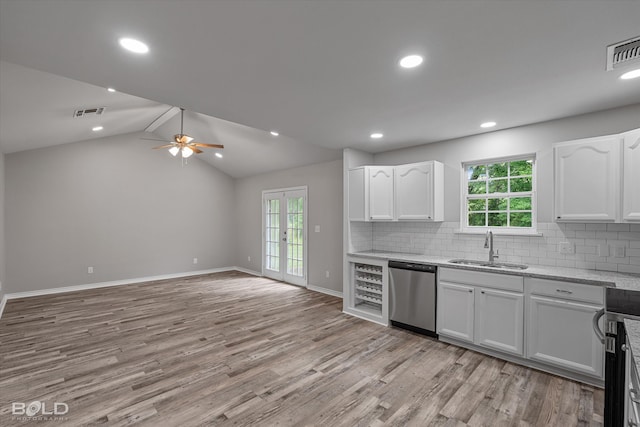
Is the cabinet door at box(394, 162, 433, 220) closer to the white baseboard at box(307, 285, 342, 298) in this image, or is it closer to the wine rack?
the wine rack

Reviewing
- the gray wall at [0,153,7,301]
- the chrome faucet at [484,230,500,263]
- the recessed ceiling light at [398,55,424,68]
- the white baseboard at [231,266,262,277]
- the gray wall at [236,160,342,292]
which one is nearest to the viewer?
the recessed ceiling light at [398,55,424,68]

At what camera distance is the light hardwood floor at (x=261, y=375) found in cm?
220

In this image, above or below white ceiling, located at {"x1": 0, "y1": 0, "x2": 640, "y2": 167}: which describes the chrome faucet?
below

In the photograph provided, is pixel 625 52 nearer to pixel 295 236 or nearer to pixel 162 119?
pixel 295 236

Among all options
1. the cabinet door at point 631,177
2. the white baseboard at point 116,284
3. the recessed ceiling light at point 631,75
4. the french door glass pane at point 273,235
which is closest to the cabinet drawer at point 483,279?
the cabinet door at point 631,177

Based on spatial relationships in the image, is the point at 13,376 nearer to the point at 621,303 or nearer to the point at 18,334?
the point at 18,334

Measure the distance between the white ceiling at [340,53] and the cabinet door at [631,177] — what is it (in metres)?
0.42

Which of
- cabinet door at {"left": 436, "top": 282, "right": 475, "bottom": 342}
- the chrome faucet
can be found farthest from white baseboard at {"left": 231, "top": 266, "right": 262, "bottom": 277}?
the chrome faucet

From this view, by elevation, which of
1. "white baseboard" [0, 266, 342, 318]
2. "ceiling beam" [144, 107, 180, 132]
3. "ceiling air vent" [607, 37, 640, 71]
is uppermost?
"ceiling beam" [144, 107, 180, 132]

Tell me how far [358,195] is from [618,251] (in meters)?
2.81

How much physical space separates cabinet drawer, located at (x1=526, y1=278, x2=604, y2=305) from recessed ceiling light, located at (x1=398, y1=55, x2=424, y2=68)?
89.4 inches

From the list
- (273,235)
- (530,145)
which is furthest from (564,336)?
(273,235)

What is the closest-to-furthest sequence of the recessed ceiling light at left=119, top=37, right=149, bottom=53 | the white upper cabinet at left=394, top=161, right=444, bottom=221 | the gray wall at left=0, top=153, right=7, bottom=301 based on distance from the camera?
1. the recessed ceiling light at left=119, top=37, right=149, bottom=53
2. the white upper cabinet at left=394, top=161, right=444, bottom=221
3. the gray wall at left=0, top=153, right=7, bottom=301

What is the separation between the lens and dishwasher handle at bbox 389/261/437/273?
139 inches
